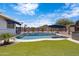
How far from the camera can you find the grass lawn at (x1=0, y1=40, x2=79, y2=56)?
9.01 m

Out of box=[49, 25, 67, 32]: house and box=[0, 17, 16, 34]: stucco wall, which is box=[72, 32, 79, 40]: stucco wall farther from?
box=[0, 17, 16, 34]: stucco wall

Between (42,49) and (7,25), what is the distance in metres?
2.51

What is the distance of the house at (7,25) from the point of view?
10156 millimetres

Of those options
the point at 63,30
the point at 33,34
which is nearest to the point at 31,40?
the point at 33,34

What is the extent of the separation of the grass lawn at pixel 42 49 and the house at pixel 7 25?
36.6 inches

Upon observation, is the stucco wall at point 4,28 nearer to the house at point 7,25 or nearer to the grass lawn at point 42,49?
the house at point 7,25

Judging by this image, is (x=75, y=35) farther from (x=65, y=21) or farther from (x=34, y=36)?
(x=34, y=36)

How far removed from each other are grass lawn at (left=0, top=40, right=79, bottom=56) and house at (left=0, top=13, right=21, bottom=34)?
0.93m

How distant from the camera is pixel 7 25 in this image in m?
10.6

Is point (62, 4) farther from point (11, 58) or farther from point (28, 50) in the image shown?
point (11, 58)

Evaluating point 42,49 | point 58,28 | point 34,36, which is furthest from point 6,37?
point 58,28

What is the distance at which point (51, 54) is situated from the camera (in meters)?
8.94

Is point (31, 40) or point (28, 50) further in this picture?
point (31, 40)

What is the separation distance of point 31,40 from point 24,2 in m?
2.18
